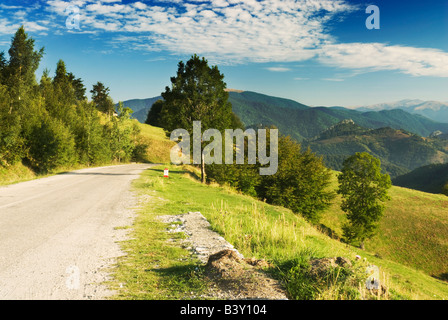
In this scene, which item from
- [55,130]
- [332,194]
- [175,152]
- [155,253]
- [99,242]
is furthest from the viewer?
[175,152]

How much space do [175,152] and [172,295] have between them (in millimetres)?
69967

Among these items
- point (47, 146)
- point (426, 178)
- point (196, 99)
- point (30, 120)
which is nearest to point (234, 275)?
point (196, 99)

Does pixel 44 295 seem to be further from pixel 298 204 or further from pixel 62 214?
pixel 298 204

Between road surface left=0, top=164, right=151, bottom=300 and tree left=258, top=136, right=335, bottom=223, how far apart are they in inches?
1318

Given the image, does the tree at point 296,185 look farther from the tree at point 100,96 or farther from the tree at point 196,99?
the tree at point 100,96

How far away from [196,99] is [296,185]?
2410cm

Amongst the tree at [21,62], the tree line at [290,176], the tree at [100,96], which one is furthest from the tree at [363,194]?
the tree at [100,96]

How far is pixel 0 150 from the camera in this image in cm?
2944

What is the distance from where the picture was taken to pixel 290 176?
46.8 meters

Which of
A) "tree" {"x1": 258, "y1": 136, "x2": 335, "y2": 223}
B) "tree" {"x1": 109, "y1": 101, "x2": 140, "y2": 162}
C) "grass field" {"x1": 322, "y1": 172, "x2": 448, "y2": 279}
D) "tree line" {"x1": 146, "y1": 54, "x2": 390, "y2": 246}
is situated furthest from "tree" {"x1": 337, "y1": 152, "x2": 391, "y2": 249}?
"tree" {"x1": 109, "y1": 101, "x2": 140, "y2": 162}

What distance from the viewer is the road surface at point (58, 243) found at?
526 cm

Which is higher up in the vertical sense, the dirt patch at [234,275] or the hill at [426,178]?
the dirt patch at [234,275]

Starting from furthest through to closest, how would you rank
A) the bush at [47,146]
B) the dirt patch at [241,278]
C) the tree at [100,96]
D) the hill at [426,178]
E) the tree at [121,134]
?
the hill at [426,178]
the tree at [100,96]
the tree at [121,134]
the bush at [47,146]
the dirt patch at [241,278]

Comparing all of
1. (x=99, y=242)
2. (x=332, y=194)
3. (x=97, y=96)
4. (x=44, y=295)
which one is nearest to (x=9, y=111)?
(x=99, y=242)
